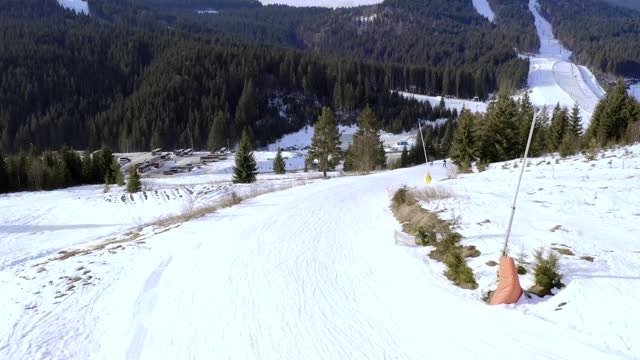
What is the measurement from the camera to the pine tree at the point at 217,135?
114 meters

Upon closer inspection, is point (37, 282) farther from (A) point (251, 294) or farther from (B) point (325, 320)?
(B) point (325, 320)

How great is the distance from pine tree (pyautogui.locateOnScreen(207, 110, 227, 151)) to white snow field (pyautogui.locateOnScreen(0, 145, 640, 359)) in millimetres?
105350

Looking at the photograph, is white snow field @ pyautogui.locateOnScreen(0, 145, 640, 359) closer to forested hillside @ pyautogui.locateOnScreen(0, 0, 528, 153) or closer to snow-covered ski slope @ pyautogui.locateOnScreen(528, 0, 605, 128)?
snow-covered ski slope @ pyautogui.locateOnScreen(528, 0, 605, 128)

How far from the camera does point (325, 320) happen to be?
634 cm

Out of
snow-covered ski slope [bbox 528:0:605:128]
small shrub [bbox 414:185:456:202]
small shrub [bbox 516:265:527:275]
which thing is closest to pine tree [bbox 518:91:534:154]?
small shrub [bbox 414:185:456:202]

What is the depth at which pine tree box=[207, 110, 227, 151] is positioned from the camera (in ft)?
373

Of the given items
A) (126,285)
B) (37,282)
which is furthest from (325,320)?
(37,282)

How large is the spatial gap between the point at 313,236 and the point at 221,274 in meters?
3.10

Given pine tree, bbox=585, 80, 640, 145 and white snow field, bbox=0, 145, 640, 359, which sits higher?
pine tree, bbox=585, 80, 640, 145

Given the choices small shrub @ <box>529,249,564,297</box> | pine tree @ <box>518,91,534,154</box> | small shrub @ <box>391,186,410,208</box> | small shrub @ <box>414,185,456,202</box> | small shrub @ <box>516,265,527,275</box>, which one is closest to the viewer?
small shrub @ <box>529,249,564,297</box>

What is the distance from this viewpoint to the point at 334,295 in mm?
7211

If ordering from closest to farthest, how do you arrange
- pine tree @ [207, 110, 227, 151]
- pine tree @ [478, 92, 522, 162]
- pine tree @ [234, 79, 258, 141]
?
pine tree @ [478, 92, 522, 162], pine tree @ [207, 110, 227, 151], pine tree @ [234, 79, 258, 141]

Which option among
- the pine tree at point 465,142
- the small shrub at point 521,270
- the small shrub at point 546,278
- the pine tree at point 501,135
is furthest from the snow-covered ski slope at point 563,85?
the small shrub at point 546,278

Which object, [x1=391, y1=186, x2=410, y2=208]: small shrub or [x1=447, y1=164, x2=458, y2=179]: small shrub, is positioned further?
[x1=447, y1=164, x2=458, y2=179]: small shrub
